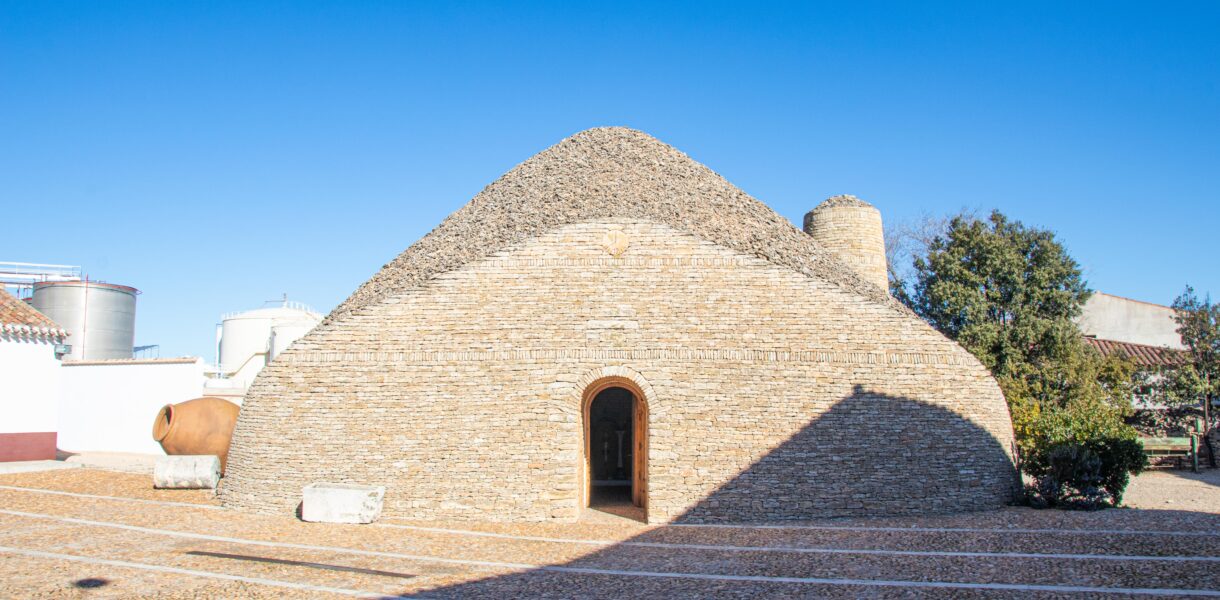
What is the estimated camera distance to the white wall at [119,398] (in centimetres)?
2355

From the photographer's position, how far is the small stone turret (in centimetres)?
2458

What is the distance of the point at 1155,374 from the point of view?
79.6 ft

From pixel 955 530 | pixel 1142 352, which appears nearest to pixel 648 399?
pixel 955 530

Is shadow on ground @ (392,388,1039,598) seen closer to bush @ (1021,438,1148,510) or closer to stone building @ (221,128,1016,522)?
stone building @ (221,128,1016,522)

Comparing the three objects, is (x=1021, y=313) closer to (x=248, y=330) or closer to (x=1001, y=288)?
(x=1001, y=288)

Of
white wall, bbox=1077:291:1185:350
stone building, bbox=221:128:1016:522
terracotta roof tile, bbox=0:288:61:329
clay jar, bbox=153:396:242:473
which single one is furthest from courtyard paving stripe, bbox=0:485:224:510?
white wall, bbox=1077:291:1185:350

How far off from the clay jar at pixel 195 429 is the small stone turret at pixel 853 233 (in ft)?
57.3

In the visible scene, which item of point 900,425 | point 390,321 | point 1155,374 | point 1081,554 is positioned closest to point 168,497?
point 390,321

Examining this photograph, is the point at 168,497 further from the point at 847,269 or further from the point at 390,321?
the point at 847,269

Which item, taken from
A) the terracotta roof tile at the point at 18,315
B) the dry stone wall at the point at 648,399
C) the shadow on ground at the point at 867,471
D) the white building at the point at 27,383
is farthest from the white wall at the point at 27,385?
the shadow on ground at the point at 867,471

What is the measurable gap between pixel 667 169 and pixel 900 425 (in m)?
8.14

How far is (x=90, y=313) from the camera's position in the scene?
1288 inches

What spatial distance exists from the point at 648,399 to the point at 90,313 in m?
29.4

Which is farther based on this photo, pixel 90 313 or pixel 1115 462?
pixel 90 313
